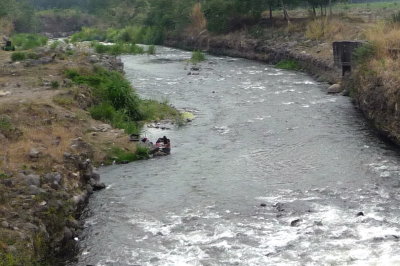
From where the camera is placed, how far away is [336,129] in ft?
78.5

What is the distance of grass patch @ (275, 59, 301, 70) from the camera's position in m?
42.7

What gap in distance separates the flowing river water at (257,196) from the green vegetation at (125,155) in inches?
18.9

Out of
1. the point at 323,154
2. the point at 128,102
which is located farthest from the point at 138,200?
the point at 128,102

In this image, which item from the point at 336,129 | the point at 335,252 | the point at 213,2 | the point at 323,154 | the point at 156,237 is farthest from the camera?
the point at 213,2

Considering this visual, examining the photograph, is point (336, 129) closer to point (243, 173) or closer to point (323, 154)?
point (323, 154)

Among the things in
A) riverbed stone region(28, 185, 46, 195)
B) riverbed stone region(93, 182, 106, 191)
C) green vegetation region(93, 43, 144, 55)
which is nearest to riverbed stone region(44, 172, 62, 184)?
riverbed stone region(28, 185, 46, 195)

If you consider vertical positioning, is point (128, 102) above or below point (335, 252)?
above

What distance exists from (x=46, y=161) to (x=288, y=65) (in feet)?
99.0

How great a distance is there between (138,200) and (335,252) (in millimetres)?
6253

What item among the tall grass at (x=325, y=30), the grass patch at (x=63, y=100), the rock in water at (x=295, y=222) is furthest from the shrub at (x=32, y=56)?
the rock in water at (x=295, y=222)

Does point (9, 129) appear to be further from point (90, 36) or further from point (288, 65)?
point (90, 36)

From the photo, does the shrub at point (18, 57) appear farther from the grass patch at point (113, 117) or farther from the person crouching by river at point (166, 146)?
the person crouching by river at point (166, 146)

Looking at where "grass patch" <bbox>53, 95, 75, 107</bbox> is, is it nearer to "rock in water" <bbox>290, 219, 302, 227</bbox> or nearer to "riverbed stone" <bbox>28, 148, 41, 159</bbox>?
"riverbed stone" <bbox>28, 148, 41, 159</bbox>

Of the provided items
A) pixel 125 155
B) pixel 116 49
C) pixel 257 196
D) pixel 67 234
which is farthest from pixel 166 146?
pixel 116 49
